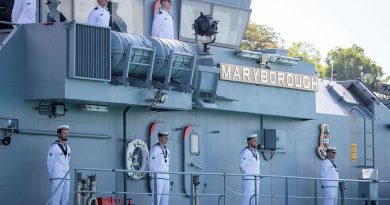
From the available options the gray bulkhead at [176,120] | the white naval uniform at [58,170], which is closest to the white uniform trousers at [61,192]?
the white naval uniform at [58,170]

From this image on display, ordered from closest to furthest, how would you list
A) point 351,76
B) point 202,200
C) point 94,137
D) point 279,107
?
point 94,137, point 202,200, point 279,107, point 351,76

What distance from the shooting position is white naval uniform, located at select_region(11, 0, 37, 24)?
52.9 feet

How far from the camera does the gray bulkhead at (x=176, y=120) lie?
15398 millimetres

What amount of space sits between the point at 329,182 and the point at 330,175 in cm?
19

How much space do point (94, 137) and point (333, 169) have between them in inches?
243

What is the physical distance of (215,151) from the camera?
19.0 metres

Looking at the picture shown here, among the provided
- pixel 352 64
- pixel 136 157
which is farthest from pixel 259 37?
pixel 136 157

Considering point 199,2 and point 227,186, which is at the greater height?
point 199,2

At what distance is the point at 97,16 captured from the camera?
16.7 m

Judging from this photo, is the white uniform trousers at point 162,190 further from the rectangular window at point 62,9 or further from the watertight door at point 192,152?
the rectangular window at point 62,9

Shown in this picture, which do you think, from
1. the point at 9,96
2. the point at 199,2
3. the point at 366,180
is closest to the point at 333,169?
the point at 366,180

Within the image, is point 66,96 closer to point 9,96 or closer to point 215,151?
point 9,96

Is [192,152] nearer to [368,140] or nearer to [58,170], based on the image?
[58,170]

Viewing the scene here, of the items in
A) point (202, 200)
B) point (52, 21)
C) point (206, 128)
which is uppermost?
point (52, 21)
